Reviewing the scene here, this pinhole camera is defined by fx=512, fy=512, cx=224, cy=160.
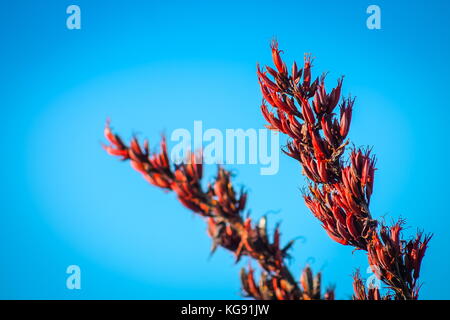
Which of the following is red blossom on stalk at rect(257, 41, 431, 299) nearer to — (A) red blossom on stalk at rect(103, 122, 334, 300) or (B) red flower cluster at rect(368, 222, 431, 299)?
(B) red flower cluster at rect(368, 222, 431, 299)

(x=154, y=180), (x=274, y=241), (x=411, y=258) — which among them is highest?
(x=154, y=180)

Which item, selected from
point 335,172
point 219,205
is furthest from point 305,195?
point 219,205

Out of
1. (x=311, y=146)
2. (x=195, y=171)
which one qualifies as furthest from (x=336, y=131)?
(x=195, y=171)

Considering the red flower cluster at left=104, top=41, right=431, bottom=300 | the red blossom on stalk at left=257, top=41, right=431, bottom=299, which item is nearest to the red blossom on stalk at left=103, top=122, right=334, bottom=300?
the red flower cluster at left=104, top=41, right=431, bottom=300

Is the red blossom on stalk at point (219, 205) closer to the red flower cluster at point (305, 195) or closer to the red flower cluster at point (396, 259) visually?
the red flower cluster at point (305, 195)

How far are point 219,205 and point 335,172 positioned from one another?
128 cm

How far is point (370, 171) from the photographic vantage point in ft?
9.50

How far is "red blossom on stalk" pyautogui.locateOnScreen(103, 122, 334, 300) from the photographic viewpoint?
6.18 ft

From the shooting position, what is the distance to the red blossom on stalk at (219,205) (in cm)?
188

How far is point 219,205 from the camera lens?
6.25ft

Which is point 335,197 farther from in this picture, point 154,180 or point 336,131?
point 154,180

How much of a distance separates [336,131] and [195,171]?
54.2 inches

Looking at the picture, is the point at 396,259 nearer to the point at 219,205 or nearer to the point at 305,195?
the point at 305,195

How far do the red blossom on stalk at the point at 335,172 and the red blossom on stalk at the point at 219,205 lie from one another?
856 millimetres
